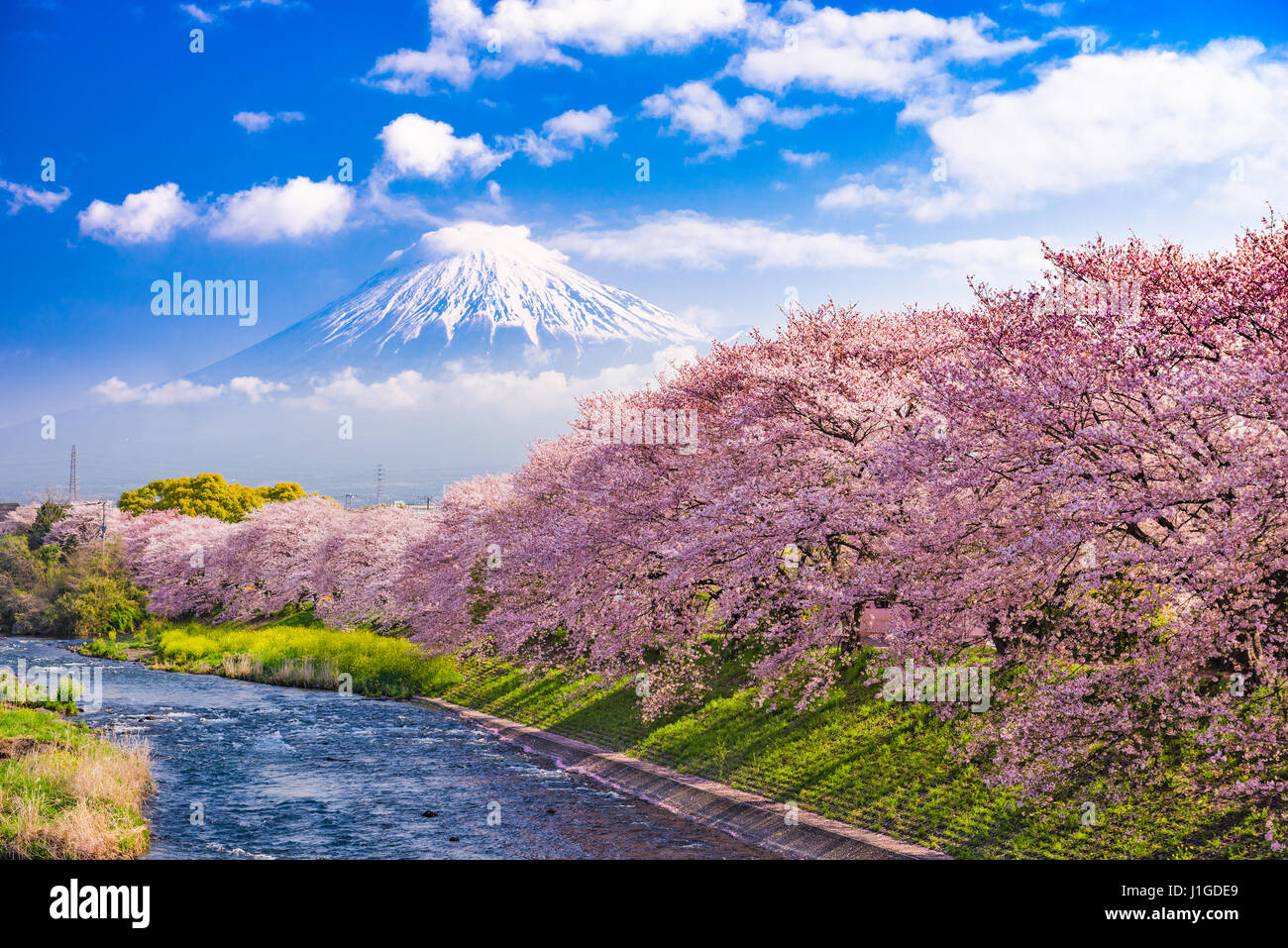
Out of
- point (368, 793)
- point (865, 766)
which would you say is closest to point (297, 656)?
point (368, 793)

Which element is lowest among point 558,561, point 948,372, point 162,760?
point 162,760

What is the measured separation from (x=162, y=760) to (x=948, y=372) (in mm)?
22734

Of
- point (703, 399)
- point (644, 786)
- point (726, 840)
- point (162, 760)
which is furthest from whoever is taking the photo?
point (703, 399)

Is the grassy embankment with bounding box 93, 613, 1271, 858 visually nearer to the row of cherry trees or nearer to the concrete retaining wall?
the concrete retaining wall

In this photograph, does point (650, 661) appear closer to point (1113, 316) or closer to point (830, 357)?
point (830, 357)

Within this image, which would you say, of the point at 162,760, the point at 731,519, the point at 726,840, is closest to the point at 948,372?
the point at 731,519

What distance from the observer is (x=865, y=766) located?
62.6 feet

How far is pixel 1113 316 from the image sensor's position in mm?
14773

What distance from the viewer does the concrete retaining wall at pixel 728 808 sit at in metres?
16.7

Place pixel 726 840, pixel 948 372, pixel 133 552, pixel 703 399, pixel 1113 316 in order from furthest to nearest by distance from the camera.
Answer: pixel 133 552 → pixel 703 399 → pixel 726 840 → pixel 948 372 → pixel 1113 316

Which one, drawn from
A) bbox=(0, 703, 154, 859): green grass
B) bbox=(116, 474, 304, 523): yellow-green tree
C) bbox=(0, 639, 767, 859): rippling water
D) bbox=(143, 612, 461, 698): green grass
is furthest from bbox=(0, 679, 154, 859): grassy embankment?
bbox=(116, 474, 304, 523): yellow-green tree

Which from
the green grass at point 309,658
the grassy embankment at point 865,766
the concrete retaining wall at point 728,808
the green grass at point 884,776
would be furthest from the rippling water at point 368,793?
the green grass at point 309,658

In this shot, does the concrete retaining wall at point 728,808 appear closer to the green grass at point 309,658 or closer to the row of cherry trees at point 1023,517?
the row of cherry trees at point 1023,517

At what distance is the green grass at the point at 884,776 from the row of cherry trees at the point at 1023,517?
608 mm
